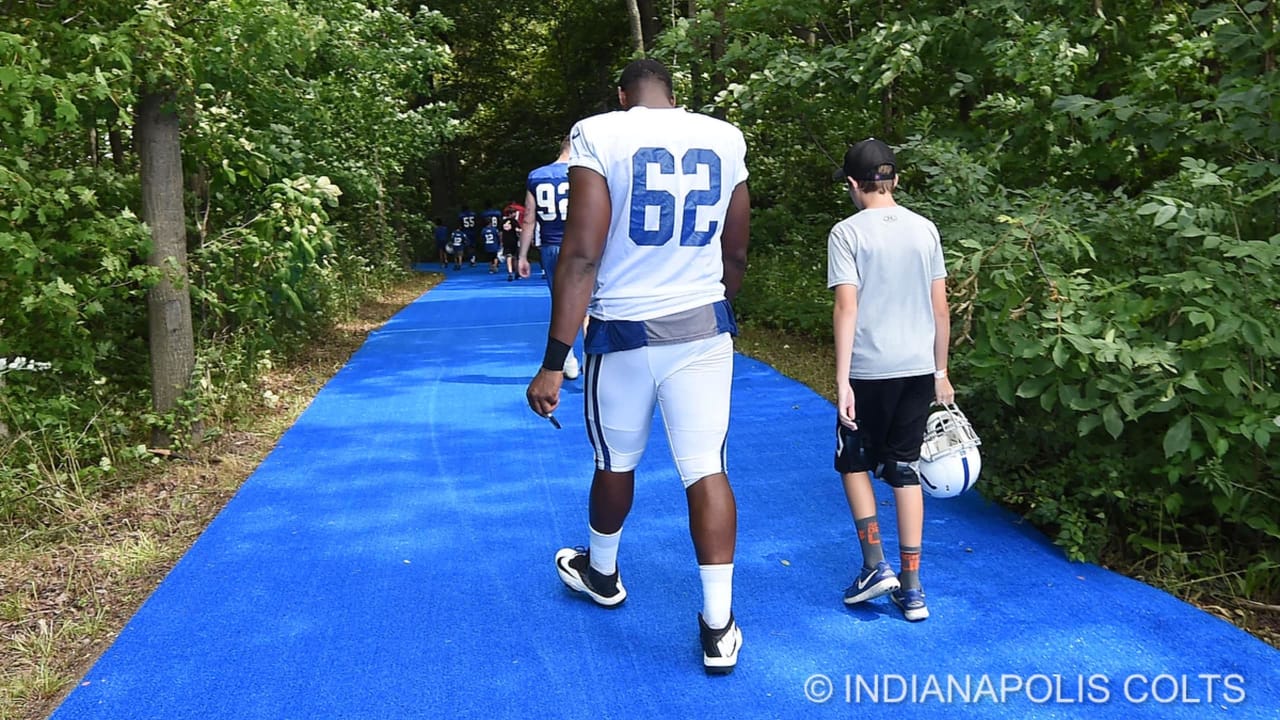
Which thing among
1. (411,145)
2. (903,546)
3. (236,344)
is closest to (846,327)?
(903,546)

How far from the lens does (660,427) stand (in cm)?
711

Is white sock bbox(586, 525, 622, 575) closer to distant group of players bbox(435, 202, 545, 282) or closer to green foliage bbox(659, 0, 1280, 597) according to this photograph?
green foliage bbox(659, 0, 1280, 597)

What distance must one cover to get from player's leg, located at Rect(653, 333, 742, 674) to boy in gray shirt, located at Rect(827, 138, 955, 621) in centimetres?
53

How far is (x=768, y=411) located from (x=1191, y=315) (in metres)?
3.86

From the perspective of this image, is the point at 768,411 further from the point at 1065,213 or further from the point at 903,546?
the point at 903,546

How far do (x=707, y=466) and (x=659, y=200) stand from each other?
88 centimetres

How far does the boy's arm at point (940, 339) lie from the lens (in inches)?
144

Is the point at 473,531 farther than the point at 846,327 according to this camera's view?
Yes

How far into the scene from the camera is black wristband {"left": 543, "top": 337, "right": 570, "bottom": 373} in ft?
10.4

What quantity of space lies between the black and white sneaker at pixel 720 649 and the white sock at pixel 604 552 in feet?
1.79

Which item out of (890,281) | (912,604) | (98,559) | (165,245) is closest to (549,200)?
(165,245)

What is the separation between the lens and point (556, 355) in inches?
125

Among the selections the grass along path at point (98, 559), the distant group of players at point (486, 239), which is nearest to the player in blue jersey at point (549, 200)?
the grass along path at point (98, 559)

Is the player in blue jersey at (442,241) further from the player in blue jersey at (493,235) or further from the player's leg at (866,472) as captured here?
the player's leg at (866,472)
